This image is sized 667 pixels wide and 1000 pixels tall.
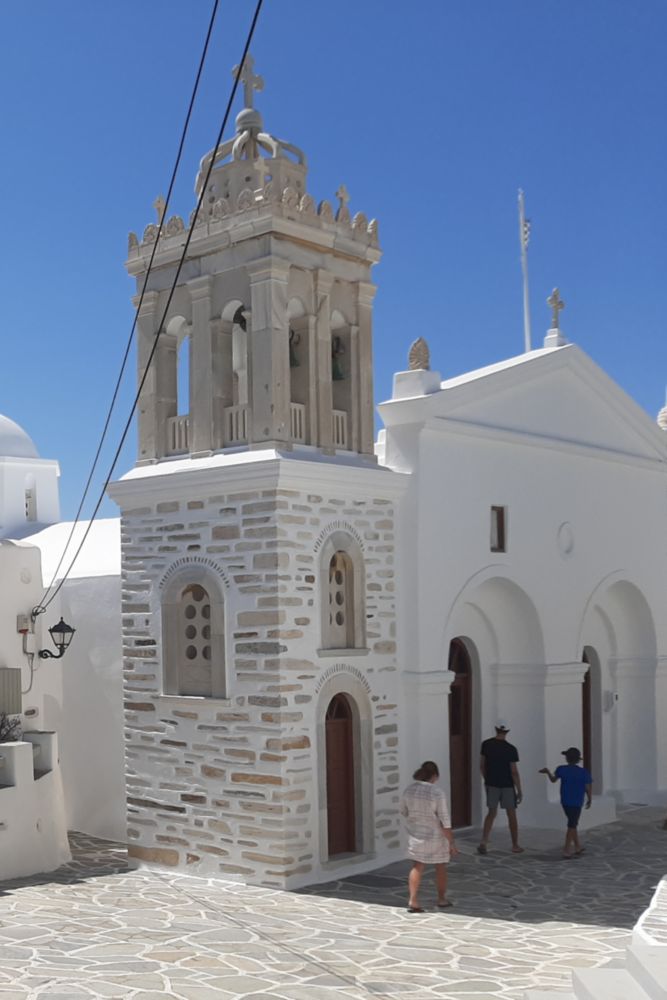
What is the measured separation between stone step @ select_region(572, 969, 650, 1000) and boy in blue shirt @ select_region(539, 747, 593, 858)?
5503 millimetres

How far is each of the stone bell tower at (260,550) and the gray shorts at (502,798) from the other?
4.11 ft

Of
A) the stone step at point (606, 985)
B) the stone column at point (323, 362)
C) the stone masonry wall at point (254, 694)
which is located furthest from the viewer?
the stone column at point (323, 362)

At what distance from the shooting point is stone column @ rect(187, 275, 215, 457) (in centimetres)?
1269

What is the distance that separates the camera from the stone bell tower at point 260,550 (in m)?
11.7

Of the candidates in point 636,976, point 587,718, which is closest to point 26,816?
point 636,976

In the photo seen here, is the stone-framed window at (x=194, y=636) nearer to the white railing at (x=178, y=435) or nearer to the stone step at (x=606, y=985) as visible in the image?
the white railing at (x=178, y=435)

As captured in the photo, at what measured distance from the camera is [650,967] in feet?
22.3

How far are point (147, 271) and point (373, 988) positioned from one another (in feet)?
26.6

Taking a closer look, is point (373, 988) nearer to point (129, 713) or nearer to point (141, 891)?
point (141, 891)

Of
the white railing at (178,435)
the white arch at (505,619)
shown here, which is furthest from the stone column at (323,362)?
the white arch at (505,619)

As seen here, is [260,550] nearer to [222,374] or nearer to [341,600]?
[341,600]

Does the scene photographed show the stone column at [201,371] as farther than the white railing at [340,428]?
No

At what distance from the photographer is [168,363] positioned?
1346 centimetres

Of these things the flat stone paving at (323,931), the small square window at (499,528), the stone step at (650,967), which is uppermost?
the small square window at (499,528)
